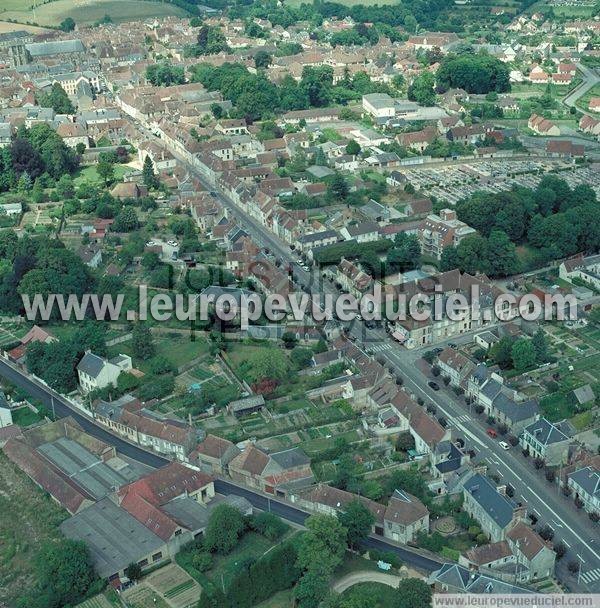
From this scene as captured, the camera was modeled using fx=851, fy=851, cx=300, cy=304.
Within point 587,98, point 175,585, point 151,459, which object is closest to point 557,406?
point 151,459

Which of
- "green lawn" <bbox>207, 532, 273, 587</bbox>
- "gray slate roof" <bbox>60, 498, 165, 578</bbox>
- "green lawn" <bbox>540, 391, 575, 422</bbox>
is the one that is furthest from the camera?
"green lawn" <bbox>540, 391, 575, 422</bbox>

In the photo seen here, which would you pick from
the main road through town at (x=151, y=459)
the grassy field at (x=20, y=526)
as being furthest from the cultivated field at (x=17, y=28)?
the grassy field at (x=20, y=526)

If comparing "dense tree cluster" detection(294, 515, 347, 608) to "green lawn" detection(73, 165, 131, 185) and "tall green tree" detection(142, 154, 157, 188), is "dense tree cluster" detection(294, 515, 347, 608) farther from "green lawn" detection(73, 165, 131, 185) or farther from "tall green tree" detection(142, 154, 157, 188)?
"green lawn" detection(73, 165, 131, 185)

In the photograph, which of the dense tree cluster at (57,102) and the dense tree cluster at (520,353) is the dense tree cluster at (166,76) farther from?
the dense tree cluster at (520,353)

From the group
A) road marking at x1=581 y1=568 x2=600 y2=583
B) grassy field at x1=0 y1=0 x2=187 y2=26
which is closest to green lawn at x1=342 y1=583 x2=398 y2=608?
road marking at x1=581 y1=568 x2=600 y2=583

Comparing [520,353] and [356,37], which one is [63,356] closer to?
[520,353]

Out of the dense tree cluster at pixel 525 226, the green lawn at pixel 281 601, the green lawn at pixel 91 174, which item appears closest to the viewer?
the green lawn at pixel 281 601
